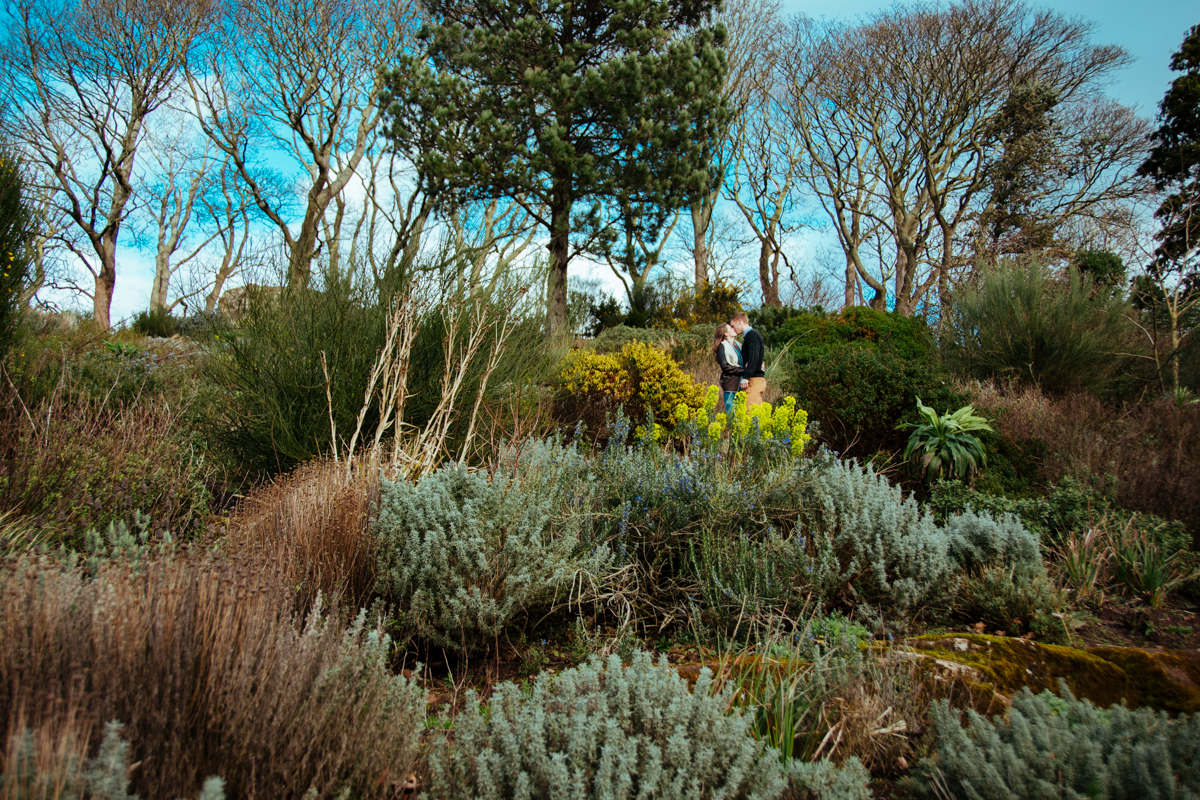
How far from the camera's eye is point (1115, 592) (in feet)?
12.0

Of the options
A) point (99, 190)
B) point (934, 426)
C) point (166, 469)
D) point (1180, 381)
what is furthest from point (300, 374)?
point (99, 190)

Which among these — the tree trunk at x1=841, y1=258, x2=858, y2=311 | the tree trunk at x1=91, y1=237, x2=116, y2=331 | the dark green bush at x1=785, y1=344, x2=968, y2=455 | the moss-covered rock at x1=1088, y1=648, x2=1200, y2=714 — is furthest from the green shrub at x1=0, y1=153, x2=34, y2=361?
the tree trunk at x1=841, y1=258, x2=858, y2=311

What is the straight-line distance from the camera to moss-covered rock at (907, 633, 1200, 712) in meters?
2.29

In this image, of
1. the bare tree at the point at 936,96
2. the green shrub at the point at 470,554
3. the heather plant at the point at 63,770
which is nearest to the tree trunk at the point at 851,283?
the bare tree at the point at 936,96

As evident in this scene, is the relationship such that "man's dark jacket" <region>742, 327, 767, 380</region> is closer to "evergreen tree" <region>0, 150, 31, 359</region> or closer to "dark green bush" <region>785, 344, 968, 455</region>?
"dark green bush" <region>785, 344, 968, 455</region>

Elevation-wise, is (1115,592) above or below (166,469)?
below

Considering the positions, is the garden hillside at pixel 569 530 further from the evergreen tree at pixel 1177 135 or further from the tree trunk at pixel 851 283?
the tree trunk at pixel 851 283

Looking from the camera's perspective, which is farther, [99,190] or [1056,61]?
[99,190]

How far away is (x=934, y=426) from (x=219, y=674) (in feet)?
19.7

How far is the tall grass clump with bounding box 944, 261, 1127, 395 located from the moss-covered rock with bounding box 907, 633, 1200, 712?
27.6 feet

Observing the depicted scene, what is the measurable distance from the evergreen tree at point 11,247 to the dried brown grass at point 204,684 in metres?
5.48

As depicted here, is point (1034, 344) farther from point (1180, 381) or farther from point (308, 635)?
point (308, 635)

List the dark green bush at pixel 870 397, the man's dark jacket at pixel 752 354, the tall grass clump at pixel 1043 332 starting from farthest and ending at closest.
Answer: the tall grass clump at pixel 1043 332, the man's dark jacket at pixel 752 354, the dark green bush at pixel 870 397

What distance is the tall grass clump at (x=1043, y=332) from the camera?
962cm
